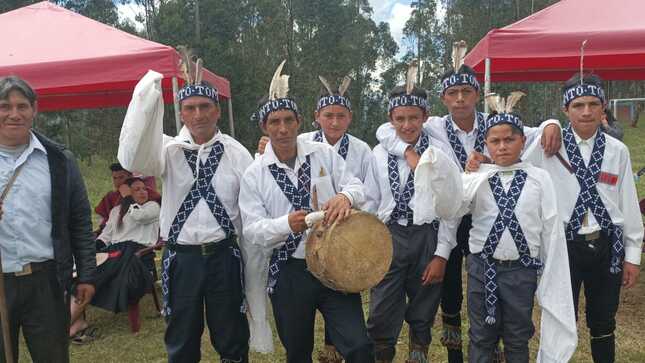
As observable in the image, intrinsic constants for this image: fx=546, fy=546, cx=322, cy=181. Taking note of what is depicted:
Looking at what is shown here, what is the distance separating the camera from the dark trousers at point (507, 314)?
300 centimetres

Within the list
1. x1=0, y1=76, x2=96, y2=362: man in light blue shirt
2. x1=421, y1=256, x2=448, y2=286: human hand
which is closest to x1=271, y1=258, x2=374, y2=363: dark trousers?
x1=421, y1=256, x2=448, y2=286: human hand

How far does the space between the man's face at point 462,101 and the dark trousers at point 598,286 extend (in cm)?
101

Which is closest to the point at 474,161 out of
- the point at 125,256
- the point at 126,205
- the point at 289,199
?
the point at 289,199

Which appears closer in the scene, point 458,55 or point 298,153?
point 298,153

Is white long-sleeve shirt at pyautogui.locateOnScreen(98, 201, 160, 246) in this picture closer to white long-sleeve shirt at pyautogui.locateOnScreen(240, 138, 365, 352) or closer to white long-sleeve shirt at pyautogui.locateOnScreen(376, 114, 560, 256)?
white long-sleeve shirt at pyautogui.locateOnScreen(240, 138, 365, 352)

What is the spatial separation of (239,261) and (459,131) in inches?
63.6

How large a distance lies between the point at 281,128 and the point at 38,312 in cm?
158

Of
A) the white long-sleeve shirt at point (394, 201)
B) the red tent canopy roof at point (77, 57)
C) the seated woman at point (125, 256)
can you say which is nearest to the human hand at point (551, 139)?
the white long-sleeve shirt at point (394, 201)

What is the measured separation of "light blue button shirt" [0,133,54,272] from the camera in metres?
2.72

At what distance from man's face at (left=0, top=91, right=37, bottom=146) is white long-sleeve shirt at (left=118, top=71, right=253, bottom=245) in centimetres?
49

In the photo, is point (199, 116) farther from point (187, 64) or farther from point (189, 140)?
point (187, 64)

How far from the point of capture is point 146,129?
2.75 m

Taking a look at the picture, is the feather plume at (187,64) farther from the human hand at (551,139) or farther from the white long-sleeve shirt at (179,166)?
the human hand at (551,139)

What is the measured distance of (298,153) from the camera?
3.11 metres
